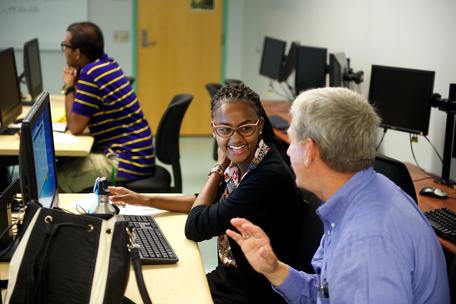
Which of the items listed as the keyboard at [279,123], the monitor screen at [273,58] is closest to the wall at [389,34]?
the monitor screen at [273,58]

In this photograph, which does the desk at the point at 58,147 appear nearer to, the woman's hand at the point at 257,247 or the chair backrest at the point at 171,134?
the chair backrest at the point at 171,134

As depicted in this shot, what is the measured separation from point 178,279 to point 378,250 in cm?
68

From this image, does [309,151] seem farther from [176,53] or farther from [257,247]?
[176,53]

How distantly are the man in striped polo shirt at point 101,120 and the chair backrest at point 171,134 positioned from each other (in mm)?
74

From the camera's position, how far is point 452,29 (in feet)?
11.0

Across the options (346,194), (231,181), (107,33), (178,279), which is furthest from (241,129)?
(107,33)

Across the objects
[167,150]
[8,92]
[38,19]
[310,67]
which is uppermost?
[38,19]

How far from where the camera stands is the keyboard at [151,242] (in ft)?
6.08

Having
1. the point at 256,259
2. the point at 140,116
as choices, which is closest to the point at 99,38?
the point at 140,116

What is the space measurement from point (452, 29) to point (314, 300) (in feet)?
7.33

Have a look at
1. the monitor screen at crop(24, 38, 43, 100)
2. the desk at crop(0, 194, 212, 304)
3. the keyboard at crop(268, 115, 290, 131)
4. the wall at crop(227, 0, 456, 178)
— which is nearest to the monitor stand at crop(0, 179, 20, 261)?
the desk at crop(0, 194, 212, 304)

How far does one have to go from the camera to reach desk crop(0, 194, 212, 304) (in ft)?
5.37

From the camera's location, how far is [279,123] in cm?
438

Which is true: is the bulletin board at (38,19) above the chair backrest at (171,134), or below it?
above
